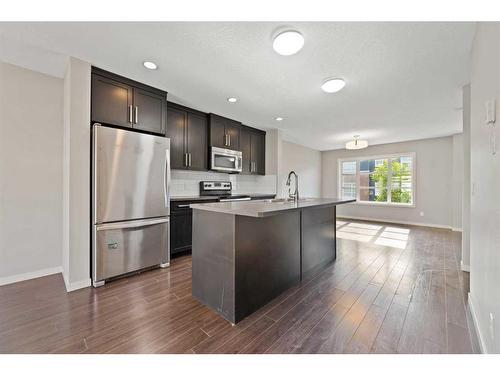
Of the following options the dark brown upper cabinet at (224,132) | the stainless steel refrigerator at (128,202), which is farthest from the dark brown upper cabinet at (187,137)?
the stainless steel refrigerator at (128,202)

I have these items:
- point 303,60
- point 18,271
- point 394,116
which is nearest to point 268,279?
point 303,60

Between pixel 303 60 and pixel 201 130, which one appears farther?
pixel 201 130

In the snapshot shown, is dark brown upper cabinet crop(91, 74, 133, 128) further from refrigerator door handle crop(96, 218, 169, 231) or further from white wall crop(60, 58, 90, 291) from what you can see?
refrigerator door handle crop(96, 218, 169, 231)

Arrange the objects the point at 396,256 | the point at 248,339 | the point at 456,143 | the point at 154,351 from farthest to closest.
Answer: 1. the point at 456,143
2. the point at 396,256
3. the point at 248,339
4. the point at 154,351

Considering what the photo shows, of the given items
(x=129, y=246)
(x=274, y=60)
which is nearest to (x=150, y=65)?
(x=274, y=60)

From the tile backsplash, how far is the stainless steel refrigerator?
0.96 meters

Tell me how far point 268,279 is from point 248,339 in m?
0.59

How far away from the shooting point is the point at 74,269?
225cm

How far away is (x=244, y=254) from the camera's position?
178 centimetres

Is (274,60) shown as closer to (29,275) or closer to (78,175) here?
(78,175)

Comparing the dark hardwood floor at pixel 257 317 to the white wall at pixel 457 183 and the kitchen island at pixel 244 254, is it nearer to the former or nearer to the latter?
the kitchen island at pixel 244 254

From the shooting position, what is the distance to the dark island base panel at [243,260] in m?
1.74

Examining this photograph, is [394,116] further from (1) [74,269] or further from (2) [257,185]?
(1) [74,269]

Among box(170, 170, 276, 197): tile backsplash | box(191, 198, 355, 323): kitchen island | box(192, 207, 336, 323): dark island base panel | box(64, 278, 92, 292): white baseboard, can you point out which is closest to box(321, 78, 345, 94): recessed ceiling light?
box(191, 198, 355, 323): kitchen island
